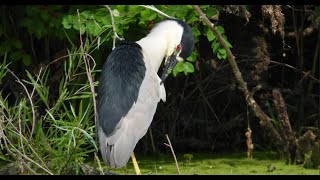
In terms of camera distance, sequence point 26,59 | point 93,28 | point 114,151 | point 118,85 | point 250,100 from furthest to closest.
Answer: point 26,59 → point 250,100 → point 93,28 → point 118,85 → point 114,151

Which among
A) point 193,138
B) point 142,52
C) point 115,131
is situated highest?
point 142,52

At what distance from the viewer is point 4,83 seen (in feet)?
16.7

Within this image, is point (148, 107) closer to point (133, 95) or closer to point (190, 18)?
point (133, 95)

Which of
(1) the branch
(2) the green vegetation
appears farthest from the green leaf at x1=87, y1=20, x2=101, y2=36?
(2) the green vegetation

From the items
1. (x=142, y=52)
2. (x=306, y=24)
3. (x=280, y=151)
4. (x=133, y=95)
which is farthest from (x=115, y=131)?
(x=306, y=24)

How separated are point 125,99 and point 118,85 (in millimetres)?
79

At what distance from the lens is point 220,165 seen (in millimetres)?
4762

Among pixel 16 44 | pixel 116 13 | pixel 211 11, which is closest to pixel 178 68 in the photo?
pixel 211 11

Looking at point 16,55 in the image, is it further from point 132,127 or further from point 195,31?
point 132,127

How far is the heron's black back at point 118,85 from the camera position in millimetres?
4035

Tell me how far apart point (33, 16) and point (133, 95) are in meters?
1.05

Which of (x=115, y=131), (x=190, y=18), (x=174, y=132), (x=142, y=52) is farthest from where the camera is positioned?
(x=174, y=132)

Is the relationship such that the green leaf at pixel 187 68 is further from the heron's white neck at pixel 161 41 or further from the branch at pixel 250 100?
the branch at pixel 250 100

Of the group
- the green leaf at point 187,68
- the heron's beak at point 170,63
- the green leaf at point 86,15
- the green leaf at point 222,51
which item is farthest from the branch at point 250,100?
the green leaf at point 86,15
